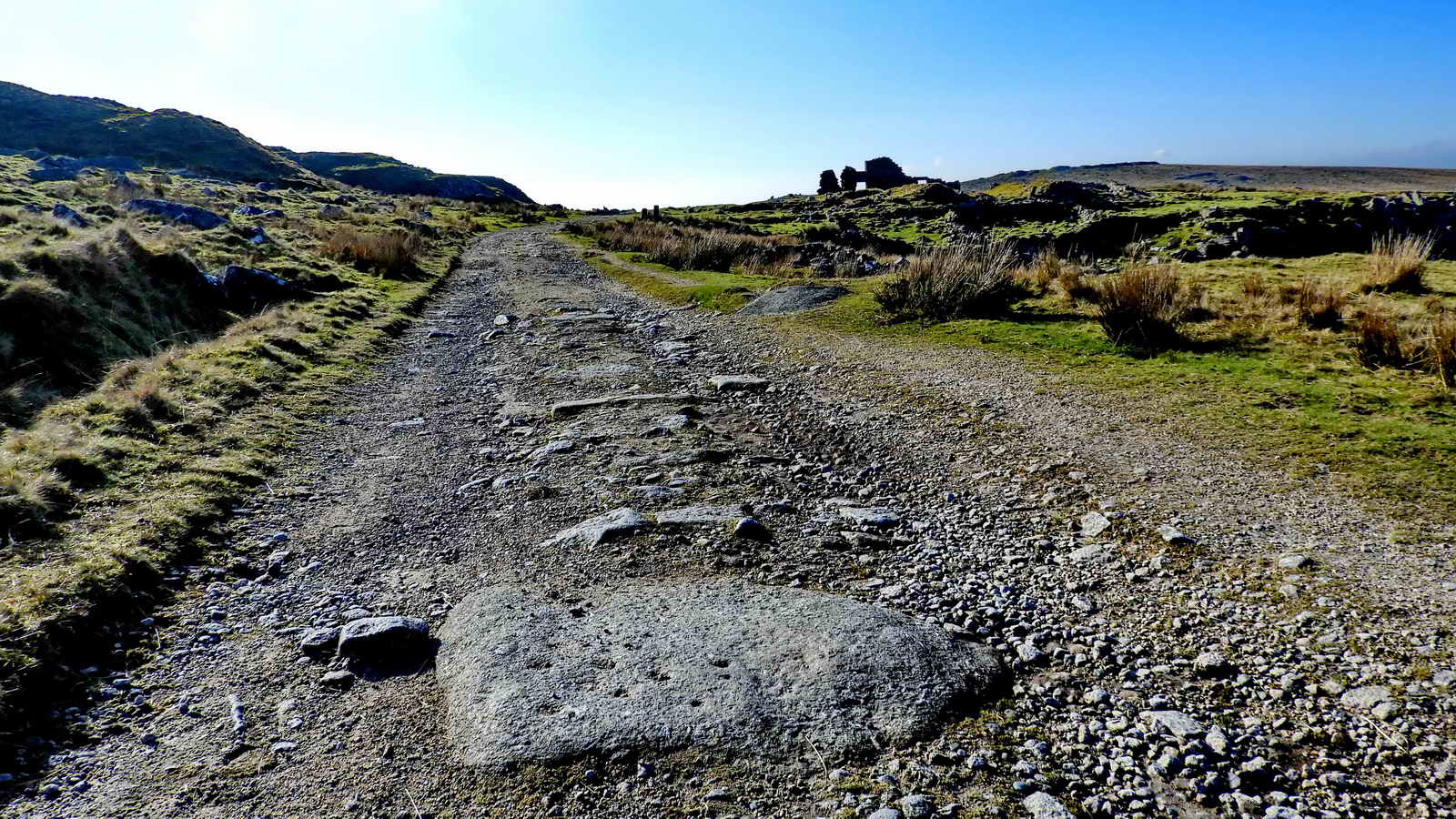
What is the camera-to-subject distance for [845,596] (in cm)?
379

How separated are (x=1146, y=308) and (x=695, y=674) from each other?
7.50 m

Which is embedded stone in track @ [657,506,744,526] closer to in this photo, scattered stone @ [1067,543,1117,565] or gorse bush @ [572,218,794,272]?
scattered stone @ [1067,543,1117,565]

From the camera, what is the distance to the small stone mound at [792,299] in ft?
40.5

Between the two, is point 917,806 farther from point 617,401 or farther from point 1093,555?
point 617,401

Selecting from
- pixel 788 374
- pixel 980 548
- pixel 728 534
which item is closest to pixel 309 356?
pixel 788 374

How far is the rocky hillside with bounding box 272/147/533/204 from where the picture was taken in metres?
91.4

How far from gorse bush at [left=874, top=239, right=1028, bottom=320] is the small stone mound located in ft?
4.25

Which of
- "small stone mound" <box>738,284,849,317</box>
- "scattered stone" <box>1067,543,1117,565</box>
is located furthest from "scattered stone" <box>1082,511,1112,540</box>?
"small stone mound" <box>738,284,849,317</box>

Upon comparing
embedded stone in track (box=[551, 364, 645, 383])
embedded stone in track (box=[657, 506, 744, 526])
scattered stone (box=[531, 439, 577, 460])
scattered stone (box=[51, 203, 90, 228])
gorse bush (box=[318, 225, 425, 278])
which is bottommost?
embedded stone in track (box=[657, 506, 744, 526])

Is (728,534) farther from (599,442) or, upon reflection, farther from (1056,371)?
(1056,371)

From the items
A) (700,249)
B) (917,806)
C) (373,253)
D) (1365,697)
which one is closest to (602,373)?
(917,806)

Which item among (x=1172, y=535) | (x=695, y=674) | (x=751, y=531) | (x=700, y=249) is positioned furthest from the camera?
(x=700, y=249)

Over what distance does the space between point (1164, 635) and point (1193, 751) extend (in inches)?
30.5

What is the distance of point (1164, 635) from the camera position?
3.22 m
